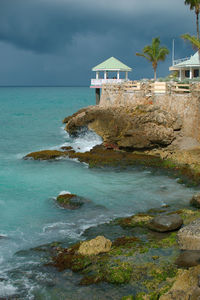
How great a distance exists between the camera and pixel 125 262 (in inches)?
480

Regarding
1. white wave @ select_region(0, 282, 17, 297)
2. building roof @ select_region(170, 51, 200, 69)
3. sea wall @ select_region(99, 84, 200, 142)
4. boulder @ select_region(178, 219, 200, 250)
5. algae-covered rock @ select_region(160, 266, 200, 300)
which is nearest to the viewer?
algae-covered rock @ select_region(160, 266, 200, 300)

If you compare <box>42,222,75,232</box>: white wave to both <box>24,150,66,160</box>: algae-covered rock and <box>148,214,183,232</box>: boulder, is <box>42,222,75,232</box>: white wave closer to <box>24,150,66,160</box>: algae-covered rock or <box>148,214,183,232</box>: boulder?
<box>148,214,183,232</box>: boulder

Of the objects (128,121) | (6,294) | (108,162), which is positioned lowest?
(6,294)

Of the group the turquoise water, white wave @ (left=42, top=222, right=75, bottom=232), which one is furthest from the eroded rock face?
white wave @ (left=42, top=222, right=75, bottom=232)

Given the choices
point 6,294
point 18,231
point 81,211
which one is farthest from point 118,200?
point 6,294

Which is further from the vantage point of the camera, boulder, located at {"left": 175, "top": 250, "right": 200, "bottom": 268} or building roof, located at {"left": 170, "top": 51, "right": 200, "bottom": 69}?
building roof, located at {"left": 170, "top": 51, "right": 200, "bottom": 69}

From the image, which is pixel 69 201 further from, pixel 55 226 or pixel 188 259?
pixel 188 259

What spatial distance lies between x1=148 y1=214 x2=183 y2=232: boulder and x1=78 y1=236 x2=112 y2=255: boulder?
7.96 ft

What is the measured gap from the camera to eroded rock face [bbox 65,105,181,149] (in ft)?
94.6

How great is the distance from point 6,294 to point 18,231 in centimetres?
496

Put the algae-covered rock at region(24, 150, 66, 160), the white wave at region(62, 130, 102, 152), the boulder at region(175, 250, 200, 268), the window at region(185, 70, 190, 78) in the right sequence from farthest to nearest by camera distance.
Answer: the window at region(185, 70, 190, 78), the white wave at region(62, 130, 102, 152), the algae-covered rock at region(24, 150, 66, 160), the boulder at region(175, 250, 200, 268)

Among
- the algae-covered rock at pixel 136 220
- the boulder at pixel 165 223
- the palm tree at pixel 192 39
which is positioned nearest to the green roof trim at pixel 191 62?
the palm tree at pixel 192 39

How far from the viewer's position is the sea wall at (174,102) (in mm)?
28750

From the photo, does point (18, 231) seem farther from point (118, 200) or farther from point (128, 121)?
point (128, 121)
